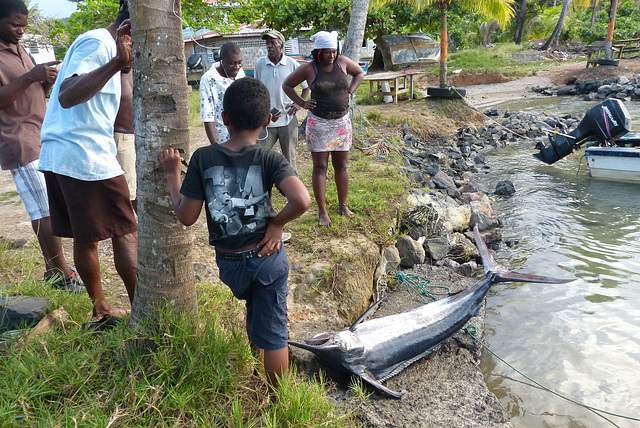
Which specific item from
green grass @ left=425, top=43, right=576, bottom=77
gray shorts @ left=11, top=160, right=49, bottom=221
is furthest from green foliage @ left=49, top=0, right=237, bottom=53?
green grass @ left=425, top=43, right=576, bottom=77

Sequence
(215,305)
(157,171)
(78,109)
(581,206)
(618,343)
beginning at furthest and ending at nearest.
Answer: (581,206) → (618,343) → (215,305) → (78,109) → (157,171)

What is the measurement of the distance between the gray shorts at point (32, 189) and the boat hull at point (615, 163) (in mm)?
9854

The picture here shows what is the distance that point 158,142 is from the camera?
2.50 meters

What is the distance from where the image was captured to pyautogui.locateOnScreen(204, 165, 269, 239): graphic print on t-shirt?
7.77 feet

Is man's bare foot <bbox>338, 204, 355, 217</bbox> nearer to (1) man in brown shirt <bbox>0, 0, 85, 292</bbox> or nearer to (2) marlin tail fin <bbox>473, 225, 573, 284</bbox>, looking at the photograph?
(2) marlin tail fin <bbox>473, 225, 573, 284</bbox>

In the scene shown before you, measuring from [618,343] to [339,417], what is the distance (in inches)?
140

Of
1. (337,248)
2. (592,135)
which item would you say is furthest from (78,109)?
(592,135)

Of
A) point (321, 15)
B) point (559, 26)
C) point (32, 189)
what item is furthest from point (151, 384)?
point (559, 26)

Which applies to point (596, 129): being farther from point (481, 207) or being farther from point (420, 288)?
point (420, 288)

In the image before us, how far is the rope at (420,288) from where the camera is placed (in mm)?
4887

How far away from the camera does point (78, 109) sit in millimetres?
2797

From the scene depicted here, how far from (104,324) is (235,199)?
1379 mm

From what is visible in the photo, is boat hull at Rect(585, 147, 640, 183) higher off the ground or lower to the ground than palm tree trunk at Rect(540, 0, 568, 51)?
lower

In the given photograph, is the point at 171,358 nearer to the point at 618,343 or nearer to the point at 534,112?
the point at 618,343
